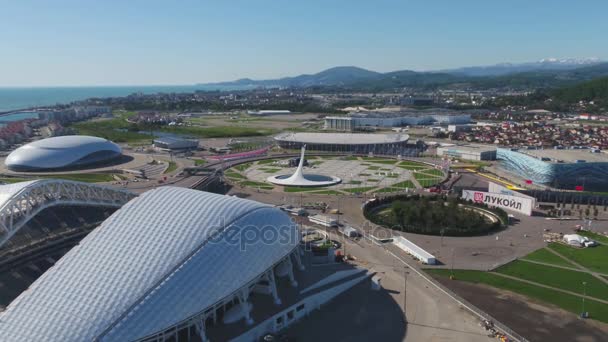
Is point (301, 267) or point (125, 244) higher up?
point (125, 244)

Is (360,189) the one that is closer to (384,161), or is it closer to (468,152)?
(384,161)

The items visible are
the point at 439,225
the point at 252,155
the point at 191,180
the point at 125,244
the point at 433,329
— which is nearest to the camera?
the point at 125,244

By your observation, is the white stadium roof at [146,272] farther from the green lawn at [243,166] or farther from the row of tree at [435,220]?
the green lawn at [243,166]

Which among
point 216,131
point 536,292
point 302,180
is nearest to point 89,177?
point 302,180

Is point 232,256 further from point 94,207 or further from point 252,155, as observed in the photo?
point 252,155

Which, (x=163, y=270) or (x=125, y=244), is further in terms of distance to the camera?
(x=125, y=244)

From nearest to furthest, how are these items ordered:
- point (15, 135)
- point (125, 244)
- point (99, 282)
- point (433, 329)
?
point (99, 282) → point (125, 244) → point (433, 329) → point (15, 135)

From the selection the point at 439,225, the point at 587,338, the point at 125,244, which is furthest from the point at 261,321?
the point at 439,225

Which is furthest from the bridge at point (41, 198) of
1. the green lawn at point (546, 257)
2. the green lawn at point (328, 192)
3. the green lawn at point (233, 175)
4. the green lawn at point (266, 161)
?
the green lawn at point (266, 161)
